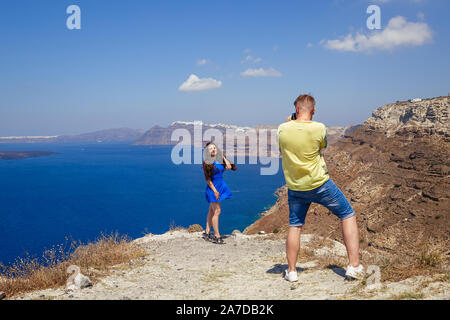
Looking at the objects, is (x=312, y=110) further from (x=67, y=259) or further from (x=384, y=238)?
(x=384, y=238)

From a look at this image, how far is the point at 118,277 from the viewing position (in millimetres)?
4844

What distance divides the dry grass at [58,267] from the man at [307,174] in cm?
310

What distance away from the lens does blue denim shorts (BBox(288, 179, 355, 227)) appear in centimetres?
376

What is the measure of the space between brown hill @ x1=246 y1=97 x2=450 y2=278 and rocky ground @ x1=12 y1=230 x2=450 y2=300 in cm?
122

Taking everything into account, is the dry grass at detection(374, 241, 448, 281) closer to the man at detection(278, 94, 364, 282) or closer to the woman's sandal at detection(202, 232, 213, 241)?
the man at detection(278, 94, 364, 282)

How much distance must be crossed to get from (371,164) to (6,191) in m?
98.1

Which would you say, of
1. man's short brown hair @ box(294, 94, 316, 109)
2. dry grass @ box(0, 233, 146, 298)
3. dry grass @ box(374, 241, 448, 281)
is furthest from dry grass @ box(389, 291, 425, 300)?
dry grass @ box(0, 233, 146, 298)

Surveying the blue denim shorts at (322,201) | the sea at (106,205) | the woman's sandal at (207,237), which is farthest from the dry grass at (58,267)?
the sea at (106,205)

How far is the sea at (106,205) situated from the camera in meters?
54.9

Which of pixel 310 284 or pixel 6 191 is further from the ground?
pixel 310 284

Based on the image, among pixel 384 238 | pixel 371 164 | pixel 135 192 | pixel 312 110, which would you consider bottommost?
pixel 135 192

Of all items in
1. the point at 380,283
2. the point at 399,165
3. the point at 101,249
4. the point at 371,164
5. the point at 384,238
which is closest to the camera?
the point at 380,283

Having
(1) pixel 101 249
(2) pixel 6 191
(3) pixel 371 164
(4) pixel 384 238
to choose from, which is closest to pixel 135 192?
(2) pixel 6 191

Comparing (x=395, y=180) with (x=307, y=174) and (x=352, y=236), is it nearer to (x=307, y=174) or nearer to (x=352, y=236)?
(x=352, y=236)
